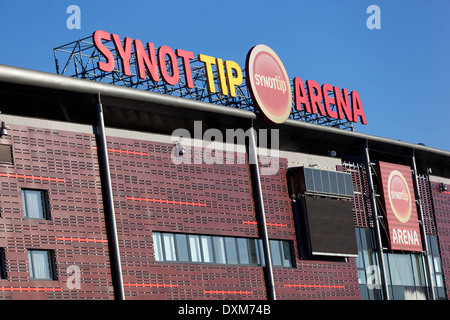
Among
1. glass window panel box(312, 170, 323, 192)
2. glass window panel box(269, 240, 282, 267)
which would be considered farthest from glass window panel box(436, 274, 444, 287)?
glass window panel box(269, 240, 282, 267)

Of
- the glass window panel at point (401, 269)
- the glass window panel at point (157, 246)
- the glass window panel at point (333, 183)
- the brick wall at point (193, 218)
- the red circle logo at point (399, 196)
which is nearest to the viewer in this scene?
the brick wall at point (193, 218)

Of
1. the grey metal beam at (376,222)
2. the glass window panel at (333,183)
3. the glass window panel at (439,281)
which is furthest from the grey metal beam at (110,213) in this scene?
the glass window panel at (439,281)

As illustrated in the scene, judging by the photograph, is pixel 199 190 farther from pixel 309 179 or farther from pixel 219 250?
pixel 309 179

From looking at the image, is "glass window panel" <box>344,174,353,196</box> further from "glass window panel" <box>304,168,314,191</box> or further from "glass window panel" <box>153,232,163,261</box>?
"glass window panel" <box>153,232,163,261</box>

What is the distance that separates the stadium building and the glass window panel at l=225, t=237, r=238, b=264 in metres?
0.09

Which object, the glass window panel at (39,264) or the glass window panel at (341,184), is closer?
the glass window panel at (39,264)

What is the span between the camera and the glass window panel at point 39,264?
41562 mm

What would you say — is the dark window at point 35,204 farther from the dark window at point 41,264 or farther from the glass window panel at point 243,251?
the glass window panel at point 243,251

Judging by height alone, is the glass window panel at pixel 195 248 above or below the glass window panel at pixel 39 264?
above

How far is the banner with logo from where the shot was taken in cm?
6384

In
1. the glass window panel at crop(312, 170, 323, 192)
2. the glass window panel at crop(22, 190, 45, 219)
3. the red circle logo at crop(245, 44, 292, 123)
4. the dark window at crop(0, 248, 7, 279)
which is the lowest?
the dark window at crop(0, 248, 7, 279)

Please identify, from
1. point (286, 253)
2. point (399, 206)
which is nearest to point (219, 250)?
point (286, 253)

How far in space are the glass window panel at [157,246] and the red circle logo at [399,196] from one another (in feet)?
75.2

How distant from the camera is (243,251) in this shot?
52.4m
